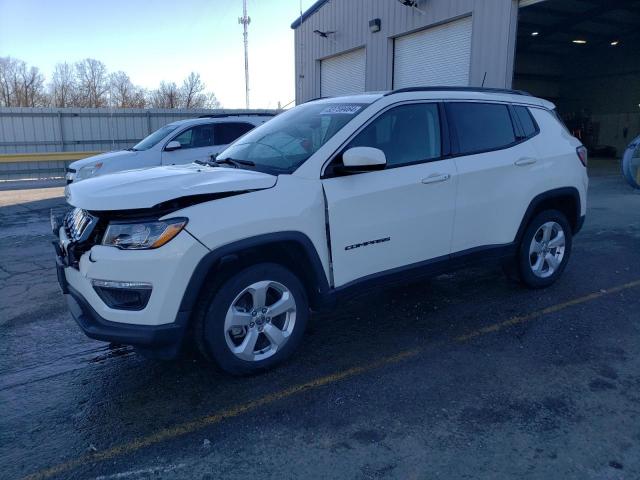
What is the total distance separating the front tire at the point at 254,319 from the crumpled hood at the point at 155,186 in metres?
0.56

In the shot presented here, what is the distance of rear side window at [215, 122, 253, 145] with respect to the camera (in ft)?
33.7

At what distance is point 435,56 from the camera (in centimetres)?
1336

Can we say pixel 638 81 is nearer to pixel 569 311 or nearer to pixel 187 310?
pixel 569 311

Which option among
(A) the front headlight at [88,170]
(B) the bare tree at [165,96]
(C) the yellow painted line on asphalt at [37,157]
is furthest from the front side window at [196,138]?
(B) the bare tree at [165,96]

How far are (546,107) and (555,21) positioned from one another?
17.5 metres

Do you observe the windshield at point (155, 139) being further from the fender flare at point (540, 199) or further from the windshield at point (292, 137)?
the fender flare at point (540, 199)

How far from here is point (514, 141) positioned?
470 centimetres

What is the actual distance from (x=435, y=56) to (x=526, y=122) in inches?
367

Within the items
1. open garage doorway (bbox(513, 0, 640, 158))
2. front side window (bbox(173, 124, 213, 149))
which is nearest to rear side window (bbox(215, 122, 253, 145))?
front side window (bbox(173, 124, 213, 149))

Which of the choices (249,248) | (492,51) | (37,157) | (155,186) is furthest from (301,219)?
(37,157)

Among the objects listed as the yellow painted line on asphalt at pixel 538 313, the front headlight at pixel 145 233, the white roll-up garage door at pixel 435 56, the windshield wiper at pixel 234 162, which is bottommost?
the yellow painted line on asphalt at pixel 538 313

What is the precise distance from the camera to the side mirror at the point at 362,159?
3.40 m

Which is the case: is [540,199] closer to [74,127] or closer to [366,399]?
[366,399]

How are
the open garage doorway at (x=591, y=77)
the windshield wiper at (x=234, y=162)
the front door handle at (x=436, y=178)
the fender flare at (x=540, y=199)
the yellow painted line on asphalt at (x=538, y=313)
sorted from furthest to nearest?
the open garage doorway at (x=591, y=77) → the fender flare at (x=540, y=199) → the yellow painted line on asphalt at (x=538, y=313) → the front door handle at (x=436, y=178) → the windshield wiper at (x=234, y=162)
